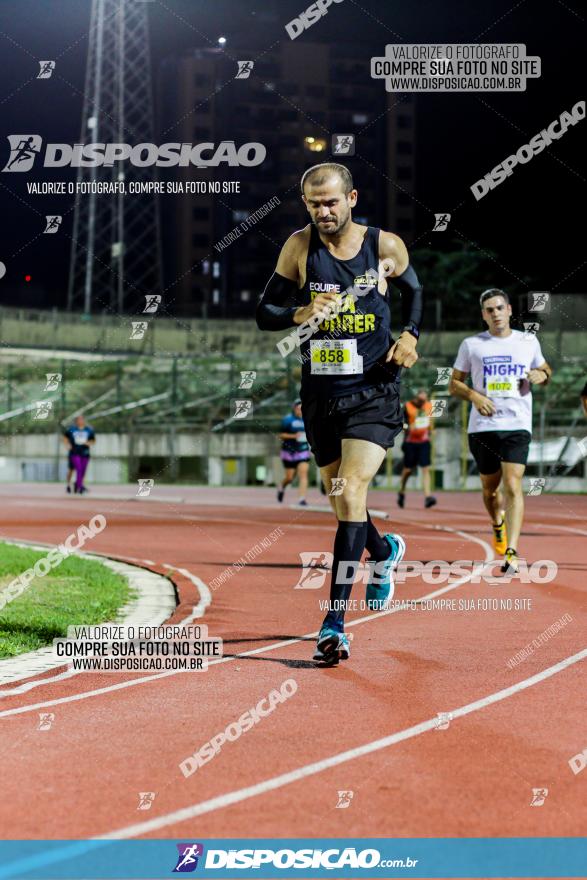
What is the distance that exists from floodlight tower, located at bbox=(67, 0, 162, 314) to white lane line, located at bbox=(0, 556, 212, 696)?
68.7 ft

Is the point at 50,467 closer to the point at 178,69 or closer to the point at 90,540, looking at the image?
the point at 90,540

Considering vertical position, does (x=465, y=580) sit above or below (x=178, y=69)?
below

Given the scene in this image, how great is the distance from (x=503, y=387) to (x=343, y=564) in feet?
15.8

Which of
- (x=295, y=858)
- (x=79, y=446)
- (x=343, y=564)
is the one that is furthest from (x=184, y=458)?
(x=295, y=858)

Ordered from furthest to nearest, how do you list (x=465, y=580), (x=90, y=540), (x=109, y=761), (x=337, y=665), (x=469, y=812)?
(x=90, y=540), (x=465, y=580), (x=337, y=665), (x=109, y=761), (x=469, y=812)

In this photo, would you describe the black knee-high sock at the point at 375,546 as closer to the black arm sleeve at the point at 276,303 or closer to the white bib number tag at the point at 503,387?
the black arm sleeve at the point at 276,303

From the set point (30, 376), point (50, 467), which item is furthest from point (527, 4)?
point (30, 376)

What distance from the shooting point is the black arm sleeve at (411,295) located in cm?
745

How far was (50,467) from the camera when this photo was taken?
4350 centimetres

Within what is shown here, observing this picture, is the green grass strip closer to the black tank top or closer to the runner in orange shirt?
the black tank top

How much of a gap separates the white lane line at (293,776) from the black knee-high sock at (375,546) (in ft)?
5.40

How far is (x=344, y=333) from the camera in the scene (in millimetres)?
7195

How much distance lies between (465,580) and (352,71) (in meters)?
106

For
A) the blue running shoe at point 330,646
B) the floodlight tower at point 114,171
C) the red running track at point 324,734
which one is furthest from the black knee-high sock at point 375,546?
the floodlight tower at point 114,171
